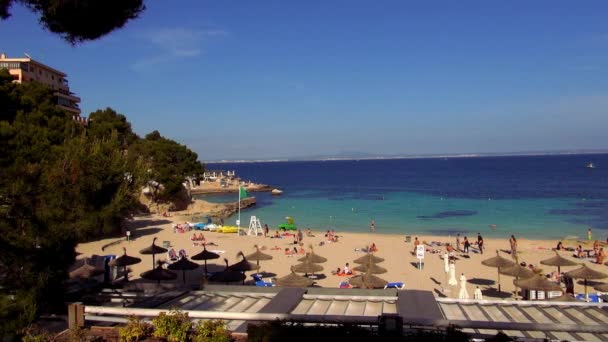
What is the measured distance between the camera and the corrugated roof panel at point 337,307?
651cm

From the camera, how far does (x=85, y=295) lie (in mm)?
7445

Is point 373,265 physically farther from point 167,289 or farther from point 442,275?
point 167,289

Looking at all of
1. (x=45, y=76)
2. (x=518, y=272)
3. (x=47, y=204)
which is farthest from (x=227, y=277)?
(x=45, y=76)

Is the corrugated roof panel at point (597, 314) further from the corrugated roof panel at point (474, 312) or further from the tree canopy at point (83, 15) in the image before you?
the tree canopy at point (83, 15)

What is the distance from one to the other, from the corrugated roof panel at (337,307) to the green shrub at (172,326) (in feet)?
7.26

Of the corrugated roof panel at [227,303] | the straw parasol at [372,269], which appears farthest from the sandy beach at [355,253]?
the corrugated roof panel at [227,303]

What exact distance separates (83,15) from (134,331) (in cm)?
366

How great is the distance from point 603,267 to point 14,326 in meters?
25.6

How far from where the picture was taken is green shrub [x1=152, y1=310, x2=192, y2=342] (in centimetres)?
469

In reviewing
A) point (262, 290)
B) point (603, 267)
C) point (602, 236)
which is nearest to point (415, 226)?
point (602, 236)

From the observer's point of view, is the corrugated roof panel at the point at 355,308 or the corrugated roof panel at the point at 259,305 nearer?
the corrugated roof panel at the point at 355,308

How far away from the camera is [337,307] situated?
677 cm

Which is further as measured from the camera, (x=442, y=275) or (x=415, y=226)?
(x=415, y=226)

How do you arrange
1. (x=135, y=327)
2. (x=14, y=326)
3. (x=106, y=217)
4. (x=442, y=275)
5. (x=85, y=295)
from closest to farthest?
(x=14, y=326)
(x=135, y=327)
(x=106, y=217)
(x=85, y=295)
(x=442, y=275)
